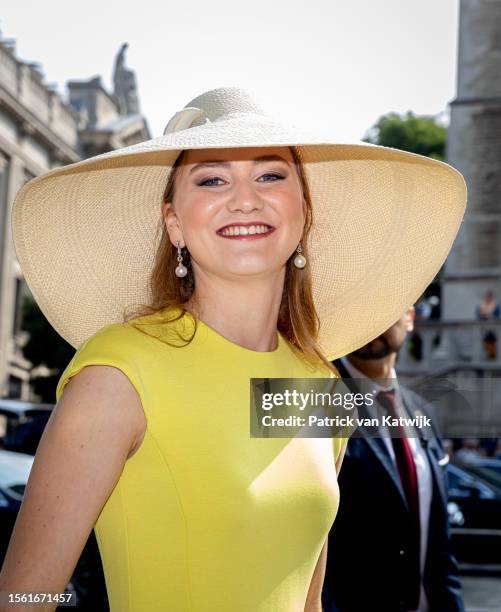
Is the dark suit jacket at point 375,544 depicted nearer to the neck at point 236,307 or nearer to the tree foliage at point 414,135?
the neck at point 236,307

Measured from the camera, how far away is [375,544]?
409 centimetres

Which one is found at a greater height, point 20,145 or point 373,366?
point 373,366

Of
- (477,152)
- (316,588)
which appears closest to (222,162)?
(316,588)

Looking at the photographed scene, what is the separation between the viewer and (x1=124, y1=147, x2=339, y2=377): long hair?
276cm

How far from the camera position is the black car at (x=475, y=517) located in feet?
46.4

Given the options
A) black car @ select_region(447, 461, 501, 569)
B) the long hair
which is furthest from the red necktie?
black car @ select_region(447, 461, 501, 569)

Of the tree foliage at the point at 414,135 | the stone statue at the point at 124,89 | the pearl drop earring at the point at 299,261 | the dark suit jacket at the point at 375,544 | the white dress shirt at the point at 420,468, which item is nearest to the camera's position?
the pearl drop earring at the point at 299,261

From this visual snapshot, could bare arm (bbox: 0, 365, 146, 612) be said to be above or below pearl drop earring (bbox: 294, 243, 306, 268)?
below

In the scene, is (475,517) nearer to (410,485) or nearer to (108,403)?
(410,485)

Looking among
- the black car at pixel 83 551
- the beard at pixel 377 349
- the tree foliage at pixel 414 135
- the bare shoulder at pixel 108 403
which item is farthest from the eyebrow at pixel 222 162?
the tree foliage at pixel 414 135

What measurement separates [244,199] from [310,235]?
0.57 m

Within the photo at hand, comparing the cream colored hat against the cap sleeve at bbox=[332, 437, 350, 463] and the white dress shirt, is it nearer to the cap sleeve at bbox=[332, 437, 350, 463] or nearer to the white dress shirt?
the cap sleeve at bbox=[332, 437, 350, 463]

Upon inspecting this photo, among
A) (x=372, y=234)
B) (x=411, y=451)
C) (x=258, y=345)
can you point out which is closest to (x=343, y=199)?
(x=372, y=234)

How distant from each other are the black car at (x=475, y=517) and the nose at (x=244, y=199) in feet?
39.2
